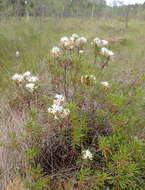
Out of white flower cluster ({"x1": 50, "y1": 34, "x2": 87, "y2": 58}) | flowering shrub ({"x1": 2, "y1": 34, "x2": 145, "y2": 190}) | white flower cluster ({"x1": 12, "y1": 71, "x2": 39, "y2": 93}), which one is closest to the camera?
flowering shrub ({"x1": 2, "y1": 34, "x2": 145, "y2": 190})

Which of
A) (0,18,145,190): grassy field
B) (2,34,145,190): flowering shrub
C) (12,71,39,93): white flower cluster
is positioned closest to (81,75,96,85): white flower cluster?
(2,34,145,190): flowering shrub

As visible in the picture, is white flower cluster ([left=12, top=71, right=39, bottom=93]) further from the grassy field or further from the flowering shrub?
the grassy field

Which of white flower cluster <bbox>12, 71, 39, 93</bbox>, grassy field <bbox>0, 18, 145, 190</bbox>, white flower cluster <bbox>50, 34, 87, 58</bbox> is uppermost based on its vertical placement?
white flower cluster <bbox>50, 34, 87, 58</bbox>

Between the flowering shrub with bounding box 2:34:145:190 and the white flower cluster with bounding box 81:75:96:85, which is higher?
the white flower cluster with bounding box 81:75:96:85

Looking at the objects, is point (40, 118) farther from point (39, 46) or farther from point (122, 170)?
point (39, 46)

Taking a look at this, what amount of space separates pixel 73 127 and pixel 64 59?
62cm

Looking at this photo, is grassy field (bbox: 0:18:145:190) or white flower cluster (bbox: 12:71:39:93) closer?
grassy field (bbox: 0:18:145:190)

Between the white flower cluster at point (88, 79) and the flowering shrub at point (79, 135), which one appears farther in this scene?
the white flower cluster at point (88, 79)

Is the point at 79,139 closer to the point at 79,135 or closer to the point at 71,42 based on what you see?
the point at 79,135

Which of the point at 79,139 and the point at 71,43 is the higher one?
the point at 71,43

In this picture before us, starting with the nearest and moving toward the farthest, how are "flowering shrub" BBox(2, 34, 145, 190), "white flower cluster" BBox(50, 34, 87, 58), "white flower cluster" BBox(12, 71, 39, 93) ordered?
"flowering shrub" BBox(2, 34, 145, 190), "white flower cluster" BBox(12, 71, 39, 93), "white flower cluster" BBox(50, 34, 87, 58)

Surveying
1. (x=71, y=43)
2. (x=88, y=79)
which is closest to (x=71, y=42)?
(x=71, y=43)

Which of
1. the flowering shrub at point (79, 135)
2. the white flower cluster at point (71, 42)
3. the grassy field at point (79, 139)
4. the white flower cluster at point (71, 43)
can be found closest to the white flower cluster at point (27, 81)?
the flowering shrub at point (79, 135)

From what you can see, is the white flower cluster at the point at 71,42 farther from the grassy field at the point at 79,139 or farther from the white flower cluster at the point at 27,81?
the white flower cluster at the point at 27,81
